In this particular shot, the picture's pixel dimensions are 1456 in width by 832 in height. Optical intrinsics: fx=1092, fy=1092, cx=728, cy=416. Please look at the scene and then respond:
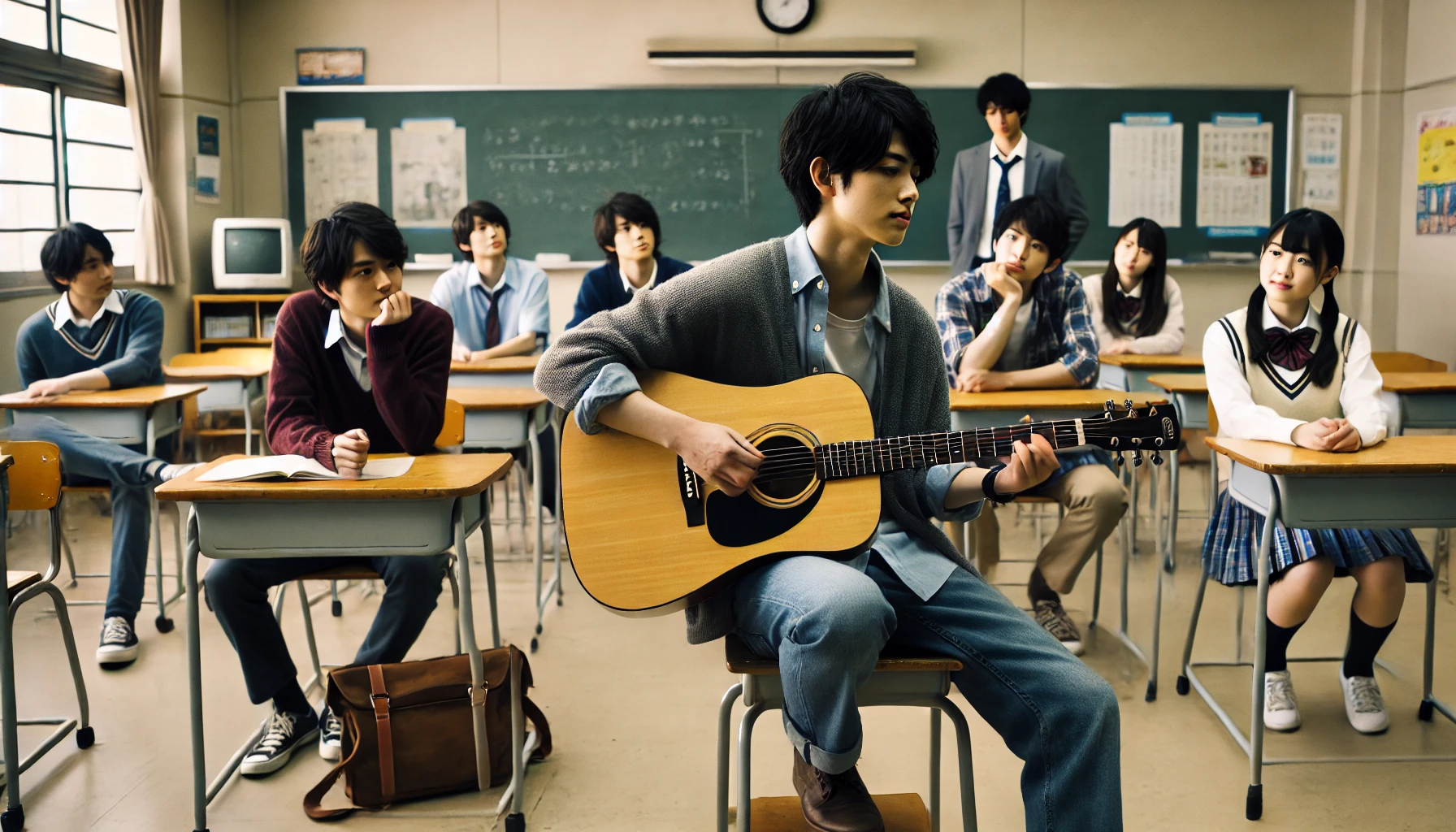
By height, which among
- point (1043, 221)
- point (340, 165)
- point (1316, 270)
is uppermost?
point (340, 165)

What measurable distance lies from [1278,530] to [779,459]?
1471 mm

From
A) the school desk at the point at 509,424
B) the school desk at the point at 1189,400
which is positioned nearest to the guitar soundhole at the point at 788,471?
the school desk at the point at 509,424

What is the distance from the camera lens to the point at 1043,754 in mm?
1449

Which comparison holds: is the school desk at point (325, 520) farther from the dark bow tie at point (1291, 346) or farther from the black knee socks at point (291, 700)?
the dark bow tie at point (1291, 346)

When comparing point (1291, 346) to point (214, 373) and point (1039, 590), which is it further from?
point (214, 373)

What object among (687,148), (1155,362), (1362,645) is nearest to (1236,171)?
(1155,362)

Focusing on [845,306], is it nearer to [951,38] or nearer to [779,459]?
[779,459]

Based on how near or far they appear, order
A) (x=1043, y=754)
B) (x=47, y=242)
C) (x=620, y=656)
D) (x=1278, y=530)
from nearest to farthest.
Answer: (x=1043, y=754) < (x=1278, y=530) < (x=620, y=656) < (x=47, y=242)

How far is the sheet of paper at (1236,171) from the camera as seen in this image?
19.6 feet

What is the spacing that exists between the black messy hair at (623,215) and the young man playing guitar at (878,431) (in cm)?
230

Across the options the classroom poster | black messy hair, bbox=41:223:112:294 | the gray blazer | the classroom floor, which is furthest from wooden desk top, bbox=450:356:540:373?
the classroom poster

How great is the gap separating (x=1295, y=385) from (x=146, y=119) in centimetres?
550

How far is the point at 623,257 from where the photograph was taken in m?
4.04

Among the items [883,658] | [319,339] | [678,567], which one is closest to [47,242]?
[319,339]
